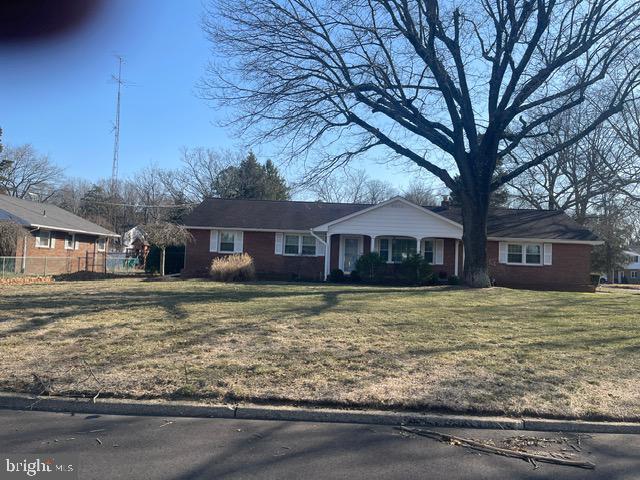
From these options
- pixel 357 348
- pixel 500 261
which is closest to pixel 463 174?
pixel 500 261

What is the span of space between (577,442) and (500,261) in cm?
2408

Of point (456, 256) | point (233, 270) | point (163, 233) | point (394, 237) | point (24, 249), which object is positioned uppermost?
point (394, 237)

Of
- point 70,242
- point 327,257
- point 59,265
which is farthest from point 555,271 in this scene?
point 70,242

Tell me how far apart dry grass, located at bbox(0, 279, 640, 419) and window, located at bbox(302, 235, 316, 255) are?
16.0 m

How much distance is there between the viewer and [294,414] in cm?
543

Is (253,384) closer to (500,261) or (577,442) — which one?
(577,442)

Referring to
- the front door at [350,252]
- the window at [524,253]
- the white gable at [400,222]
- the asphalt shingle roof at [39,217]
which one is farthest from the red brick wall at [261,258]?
the window at [524,253]

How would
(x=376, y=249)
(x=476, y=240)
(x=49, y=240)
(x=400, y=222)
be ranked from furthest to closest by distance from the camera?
1. (x=49, y=240)
2. (x=376, y=249)
3. (x=400, y=222)
4. (x=476, y=240)

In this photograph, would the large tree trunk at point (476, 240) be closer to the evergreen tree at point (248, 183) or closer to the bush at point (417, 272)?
the bush at point (417, 272)

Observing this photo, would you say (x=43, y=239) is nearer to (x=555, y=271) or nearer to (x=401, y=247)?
(x=401, y=247)

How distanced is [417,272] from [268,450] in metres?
20.4

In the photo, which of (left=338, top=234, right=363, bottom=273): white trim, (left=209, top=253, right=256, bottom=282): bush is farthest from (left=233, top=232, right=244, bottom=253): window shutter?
(left=338, top=234, right=363, bottom=273): white trim

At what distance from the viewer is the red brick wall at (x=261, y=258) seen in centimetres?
2809

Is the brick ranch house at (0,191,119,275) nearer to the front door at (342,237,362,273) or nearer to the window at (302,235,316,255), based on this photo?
the window at (302,235,316,255)
